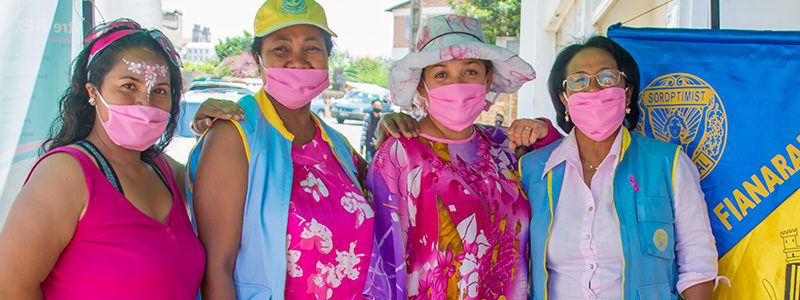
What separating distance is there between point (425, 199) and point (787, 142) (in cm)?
132

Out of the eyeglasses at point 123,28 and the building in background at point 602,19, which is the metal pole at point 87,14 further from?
the building in background at point 602,19

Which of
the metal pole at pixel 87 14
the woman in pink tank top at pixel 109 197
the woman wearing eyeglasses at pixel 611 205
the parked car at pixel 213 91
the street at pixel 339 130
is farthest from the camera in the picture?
the parked car at pixel 213 91

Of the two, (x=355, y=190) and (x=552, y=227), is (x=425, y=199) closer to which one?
(x=355, y=190)

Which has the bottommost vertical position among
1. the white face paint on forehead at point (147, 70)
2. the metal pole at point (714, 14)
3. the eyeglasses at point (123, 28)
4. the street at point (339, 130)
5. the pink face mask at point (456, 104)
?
the street at point (339, 130)

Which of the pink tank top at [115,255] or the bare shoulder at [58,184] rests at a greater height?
the bare shoulder at [58,184]

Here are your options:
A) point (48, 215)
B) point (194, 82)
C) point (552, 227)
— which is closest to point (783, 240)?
point (552, 227)

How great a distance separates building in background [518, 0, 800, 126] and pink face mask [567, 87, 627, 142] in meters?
0.39

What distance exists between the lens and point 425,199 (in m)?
2.36

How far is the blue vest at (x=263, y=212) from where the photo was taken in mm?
2139

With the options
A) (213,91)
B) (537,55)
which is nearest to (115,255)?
(213,91)

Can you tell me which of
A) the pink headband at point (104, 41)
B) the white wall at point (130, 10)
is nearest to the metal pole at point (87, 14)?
the white wall at point (130, 10)

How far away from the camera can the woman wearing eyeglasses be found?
2248 mm

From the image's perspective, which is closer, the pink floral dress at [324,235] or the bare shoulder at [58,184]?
the bare shoulder at [58,184]

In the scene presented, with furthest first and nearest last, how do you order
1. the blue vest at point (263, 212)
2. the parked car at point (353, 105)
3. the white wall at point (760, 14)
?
the parked car at point (353, 105) < the white wall at point (760, 14) < the blue vest at point (263, 212)
